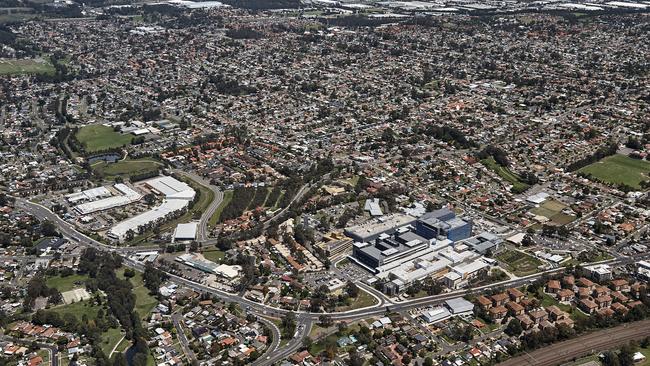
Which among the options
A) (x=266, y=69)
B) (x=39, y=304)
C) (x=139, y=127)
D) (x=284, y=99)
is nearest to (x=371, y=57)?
(x=266, y=69)

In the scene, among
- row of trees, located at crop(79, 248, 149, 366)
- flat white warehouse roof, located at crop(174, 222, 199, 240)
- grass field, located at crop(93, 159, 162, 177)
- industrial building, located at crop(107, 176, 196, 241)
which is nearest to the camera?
row of trees, located at crop(79, 248, 149, 366)

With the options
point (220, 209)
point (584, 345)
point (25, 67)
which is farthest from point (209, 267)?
point (25, 67)

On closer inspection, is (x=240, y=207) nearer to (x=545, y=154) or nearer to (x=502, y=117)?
(x=545, y=154)

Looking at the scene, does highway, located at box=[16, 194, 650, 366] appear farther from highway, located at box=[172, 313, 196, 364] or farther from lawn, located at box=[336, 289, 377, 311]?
highway, located at box=[172, 313, 196, 364]

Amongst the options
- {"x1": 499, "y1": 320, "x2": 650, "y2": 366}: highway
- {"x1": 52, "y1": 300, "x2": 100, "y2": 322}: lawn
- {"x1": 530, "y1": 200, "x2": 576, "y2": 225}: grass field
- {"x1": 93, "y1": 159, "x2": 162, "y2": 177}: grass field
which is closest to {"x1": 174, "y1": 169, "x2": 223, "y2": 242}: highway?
{"x1": 93, "y1": 159, "x2": 162, "y2": 177}: grass field

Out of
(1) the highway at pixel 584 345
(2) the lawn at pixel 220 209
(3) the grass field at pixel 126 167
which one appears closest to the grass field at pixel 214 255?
(2) the lawn at pixel 220 209

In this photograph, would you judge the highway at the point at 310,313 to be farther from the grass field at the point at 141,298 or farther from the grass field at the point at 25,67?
the grass field at the point at 25,67
